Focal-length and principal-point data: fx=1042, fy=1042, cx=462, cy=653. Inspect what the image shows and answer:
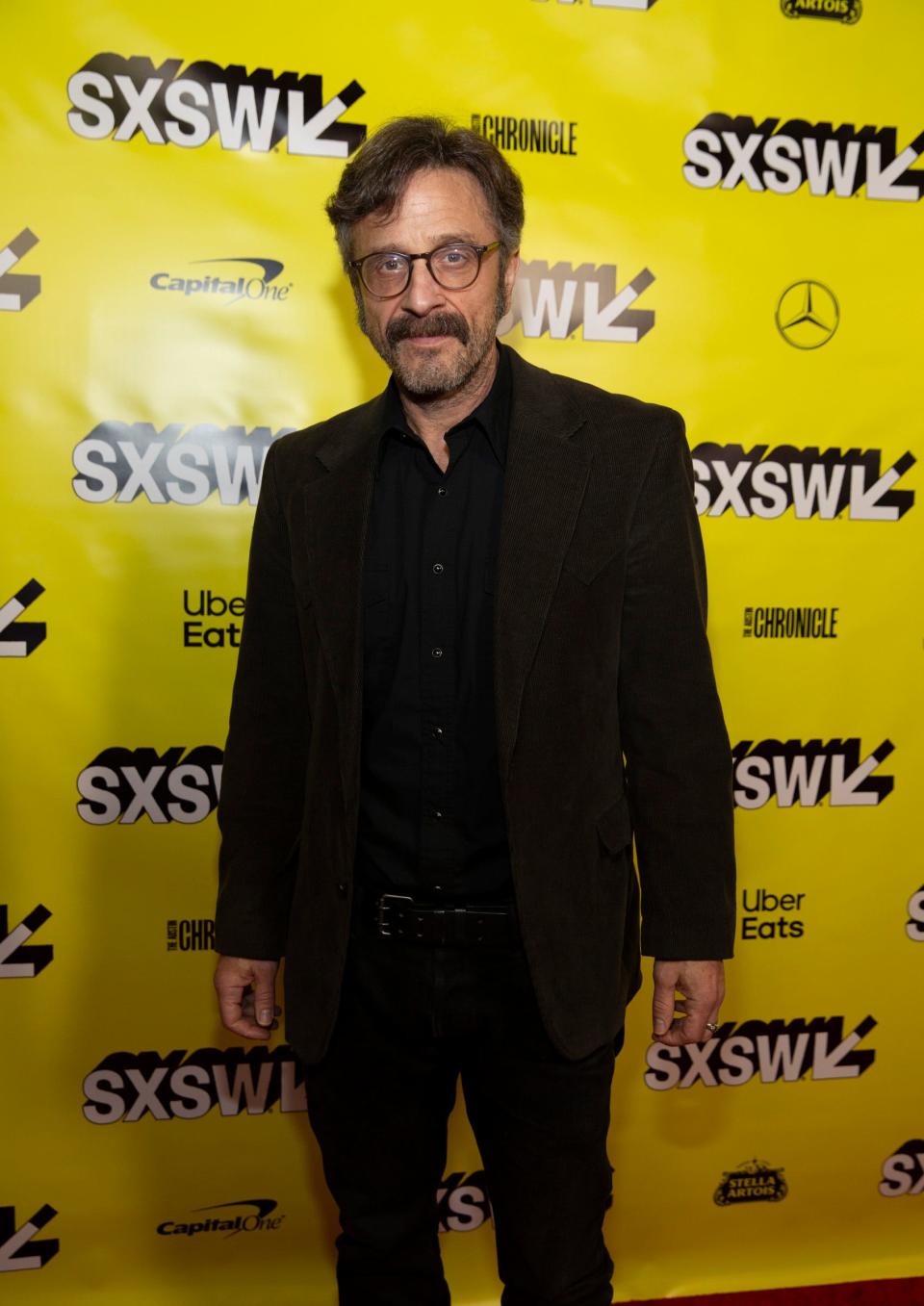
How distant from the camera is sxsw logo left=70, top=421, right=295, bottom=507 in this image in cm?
214

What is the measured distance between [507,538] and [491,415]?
0.76 ft

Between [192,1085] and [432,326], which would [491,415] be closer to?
[432,326]

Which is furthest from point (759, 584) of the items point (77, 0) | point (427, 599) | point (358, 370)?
point (77, 0)

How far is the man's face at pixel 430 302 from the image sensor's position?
4.83 feet

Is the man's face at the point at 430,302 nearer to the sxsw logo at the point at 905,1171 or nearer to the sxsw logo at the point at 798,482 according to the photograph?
the sxsw logo at the point at 798,482

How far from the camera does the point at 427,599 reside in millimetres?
1449

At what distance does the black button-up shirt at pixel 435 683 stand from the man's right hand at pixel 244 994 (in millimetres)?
286

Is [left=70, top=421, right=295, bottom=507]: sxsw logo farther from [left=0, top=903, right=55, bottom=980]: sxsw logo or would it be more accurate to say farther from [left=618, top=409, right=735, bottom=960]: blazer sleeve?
[left=618, top=409, right=735, bottom=960]: blazer sleeve

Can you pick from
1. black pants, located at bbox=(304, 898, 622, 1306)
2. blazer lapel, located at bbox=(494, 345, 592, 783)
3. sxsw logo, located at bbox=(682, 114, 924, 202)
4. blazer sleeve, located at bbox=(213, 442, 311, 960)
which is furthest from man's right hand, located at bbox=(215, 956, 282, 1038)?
sxsw logo, located at bbox=(682, 114, 924, 202)

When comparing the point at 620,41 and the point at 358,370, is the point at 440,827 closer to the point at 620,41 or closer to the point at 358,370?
the point at 358,370

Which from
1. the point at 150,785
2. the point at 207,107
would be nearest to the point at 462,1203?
the point at 150,785

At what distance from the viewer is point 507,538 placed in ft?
4.59

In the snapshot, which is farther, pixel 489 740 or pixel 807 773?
pixel 807 773

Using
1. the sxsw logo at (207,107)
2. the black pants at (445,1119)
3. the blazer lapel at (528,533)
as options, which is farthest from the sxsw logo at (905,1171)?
the sxsw logo at (207,107)
